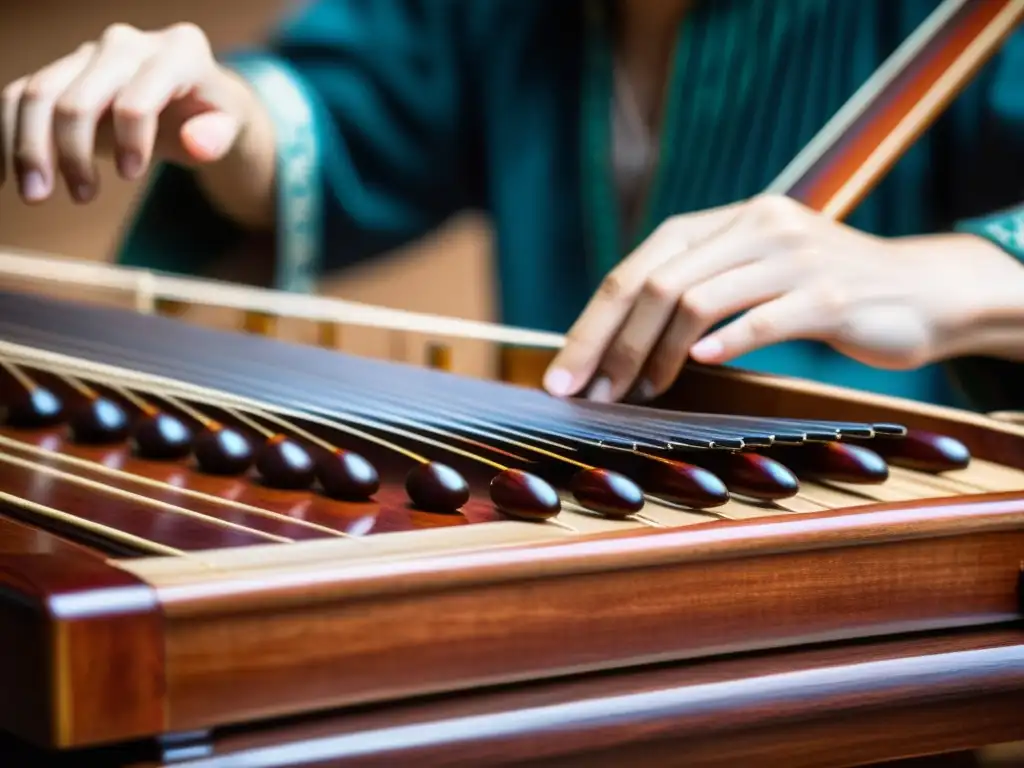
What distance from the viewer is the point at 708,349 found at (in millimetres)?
774

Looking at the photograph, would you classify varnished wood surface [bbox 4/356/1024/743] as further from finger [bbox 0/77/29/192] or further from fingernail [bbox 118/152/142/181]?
finger [bbox 0/77/29/192]

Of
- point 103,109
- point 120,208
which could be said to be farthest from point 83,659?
point 120,208

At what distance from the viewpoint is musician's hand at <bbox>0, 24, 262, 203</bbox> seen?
978 mm

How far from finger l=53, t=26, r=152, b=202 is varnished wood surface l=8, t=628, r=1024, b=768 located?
0.71 m

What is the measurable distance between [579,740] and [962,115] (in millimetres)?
985

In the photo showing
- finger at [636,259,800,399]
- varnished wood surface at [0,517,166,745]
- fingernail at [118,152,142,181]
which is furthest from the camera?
Result: fingernail at [118,152,142,181]

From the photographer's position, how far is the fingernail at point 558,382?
0.78 m

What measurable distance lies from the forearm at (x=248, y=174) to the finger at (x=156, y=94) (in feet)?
0.39

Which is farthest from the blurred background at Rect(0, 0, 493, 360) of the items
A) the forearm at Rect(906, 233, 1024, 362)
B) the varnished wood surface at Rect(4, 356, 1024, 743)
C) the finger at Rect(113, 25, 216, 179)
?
the varnished wood surface at Rect(4, 356, 1024, 743)

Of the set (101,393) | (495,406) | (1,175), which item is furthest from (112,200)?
(495,406)

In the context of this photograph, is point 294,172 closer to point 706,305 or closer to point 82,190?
point 82,190

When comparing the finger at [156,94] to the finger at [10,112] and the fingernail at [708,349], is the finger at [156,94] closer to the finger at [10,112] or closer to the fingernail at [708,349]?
the finger at [10,112]

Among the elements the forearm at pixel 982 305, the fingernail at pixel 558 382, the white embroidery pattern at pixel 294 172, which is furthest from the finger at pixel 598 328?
the white embroidery pattern at pixel 294 172

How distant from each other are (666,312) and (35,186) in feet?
1.68
